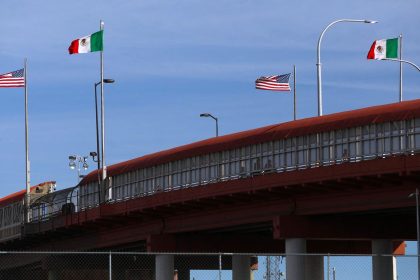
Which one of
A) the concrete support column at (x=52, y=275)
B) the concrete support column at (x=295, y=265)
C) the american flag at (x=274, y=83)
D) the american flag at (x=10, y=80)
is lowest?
the concrete support column at (x=295, y=265)

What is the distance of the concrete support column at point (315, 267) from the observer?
7250cm

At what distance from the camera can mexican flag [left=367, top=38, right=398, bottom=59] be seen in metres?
74.8

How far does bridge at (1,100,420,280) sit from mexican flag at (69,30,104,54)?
7758mm

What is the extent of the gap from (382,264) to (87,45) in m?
24.7

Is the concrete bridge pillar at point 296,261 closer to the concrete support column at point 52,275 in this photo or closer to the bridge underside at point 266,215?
the bridge underside at point 266,215

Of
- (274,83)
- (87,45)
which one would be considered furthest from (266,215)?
(87,45)

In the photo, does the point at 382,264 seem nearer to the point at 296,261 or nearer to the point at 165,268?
the point at 296,261

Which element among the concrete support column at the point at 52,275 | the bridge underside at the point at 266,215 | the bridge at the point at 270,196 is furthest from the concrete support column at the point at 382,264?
the concrete support column at the point at 52,275

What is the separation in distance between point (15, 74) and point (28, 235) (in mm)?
11653

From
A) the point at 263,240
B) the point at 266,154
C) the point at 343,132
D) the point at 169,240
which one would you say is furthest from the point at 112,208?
the point at 343,132

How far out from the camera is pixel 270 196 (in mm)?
64125

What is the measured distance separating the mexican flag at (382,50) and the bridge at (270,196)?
11.3 m

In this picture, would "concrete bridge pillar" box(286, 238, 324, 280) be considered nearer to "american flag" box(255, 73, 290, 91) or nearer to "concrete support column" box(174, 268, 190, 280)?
"american flag" box(255, 73, 290, 91)

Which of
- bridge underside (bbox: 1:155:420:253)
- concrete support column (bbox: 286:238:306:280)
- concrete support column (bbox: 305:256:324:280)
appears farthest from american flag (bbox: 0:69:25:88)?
concrete support column (bbox: 286:238:306:280)
